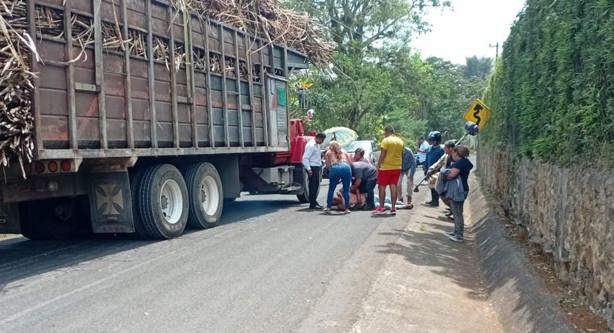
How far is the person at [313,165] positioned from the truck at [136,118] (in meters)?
1.13

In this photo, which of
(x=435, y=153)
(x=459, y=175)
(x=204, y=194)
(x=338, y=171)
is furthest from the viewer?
(x=435, y=153)

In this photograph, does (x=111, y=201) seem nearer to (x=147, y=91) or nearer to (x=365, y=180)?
(x=147, y=91)

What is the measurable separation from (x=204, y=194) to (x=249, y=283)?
447 cm

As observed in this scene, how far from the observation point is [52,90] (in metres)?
6.85

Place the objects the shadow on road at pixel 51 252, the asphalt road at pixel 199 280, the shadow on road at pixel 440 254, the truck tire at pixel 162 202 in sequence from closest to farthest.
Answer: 1. the asphalt road at pixel 199 280
2. the shadow on road at pixel 51 252
3. the shadow on road at pixel 440 254
4. the truck tire at pixel 162 202

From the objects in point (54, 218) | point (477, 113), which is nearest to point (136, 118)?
point (54, 218)

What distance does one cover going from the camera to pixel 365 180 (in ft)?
41.9

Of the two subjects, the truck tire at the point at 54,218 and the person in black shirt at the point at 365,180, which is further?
the person in black shirt at the point at 365,180

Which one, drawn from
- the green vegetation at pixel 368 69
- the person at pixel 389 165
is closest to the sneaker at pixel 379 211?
the person at pixel 389 165

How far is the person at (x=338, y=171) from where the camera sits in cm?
1209

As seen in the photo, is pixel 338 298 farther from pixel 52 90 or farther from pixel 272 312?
pixel 52 90

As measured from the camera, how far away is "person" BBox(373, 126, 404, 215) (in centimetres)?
1167

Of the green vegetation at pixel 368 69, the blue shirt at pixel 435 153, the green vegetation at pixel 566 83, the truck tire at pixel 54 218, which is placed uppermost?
the green vegetation at pixel 368 69

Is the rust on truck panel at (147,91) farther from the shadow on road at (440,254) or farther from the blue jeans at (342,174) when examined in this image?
the shadow on road at (440,254)
